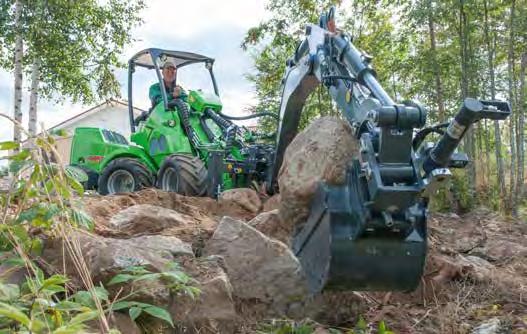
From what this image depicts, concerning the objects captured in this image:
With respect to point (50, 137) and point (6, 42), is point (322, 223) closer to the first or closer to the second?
point (50, 137)

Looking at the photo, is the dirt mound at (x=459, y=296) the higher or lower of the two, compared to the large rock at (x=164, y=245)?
lower

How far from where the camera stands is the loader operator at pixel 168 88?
21.6ft

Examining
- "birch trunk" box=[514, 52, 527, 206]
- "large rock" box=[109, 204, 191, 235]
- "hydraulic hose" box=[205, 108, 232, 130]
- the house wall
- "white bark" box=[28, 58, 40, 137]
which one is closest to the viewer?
"large rock" box=[109, 204, 191, 235]

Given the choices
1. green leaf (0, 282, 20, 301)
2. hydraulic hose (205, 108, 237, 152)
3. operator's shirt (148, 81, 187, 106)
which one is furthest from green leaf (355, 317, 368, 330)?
operator's shirt (148, 81, 187, 106)

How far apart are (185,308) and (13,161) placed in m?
0.88

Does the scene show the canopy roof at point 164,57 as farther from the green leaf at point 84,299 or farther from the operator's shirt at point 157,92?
the green leaf at point 84,299

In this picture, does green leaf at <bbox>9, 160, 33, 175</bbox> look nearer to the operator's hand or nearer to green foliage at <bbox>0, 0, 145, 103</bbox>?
the operator's hand

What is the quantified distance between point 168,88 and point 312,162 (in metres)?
4.05

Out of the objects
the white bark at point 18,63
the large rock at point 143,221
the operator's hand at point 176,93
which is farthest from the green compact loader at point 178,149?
the white bark at point 18,63

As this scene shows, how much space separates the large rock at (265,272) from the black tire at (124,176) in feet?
12.5

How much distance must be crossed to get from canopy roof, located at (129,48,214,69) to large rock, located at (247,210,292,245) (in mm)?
3845

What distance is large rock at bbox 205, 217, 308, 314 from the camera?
112 inches

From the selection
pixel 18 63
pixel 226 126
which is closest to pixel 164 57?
pixel 226 126

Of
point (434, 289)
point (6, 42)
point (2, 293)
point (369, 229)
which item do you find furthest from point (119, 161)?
point (6, 42)
